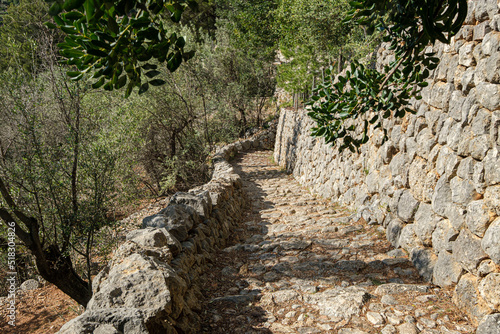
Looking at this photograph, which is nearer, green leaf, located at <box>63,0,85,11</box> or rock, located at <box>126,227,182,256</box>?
green leaf, located at <box>63,0,85,11</box>

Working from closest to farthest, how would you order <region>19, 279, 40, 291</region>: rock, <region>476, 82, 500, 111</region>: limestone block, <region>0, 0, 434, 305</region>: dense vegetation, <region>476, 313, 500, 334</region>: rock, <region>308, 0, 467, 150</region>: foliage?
<region>0, 0, 434, 305</region>: dense vegetation
<region>308, 0, 467, 150</region>: foliage
<region>476, 313, 500, 334</region>: rock
<region>476, 82, 500, 111</region>: limestone block
<region>19, 279, 40, 291</region>: rock

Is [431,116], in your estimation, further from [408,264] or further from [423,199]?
[408,264]

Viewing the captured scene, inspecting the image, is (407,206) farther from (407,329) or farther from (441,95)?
(407,329)

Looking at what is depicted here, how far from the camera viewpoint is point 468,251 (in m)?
3.32

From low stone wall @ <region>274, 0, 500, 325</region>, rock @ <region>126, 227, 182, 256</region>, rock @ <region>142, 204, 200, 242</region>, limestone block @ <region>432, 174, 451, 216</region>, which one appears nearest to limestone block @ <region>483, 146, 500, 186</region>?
low stone wall @ <region>274, 0, 500, 325</region>

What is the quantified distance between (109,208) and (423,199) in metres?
6.08

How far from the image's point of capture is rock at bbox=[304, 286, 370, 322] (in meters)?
3.40

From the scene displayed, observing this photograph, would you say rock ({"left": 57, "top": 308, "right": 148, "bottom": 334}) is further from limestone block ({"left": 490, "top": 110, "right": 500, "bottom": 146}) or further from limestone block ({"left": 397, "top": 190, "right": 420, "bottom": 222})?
limestone block ({"left": 397, "top": 190, "right": 420, "bottom": 222})

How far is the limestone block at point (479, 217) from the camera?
312cm

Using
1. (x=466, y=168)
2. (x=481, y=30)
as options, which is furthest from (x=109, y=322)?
(x=481, y=30)

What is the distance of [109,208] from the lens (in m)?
7.30

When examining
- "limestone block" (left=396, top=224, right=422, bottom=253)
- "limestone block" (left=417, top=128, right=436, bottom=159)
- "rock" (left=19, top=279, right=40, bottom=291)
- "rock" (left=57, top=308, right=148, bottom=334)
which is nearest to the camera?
"rock" (left=57, top=308, right=148, bottom=334)

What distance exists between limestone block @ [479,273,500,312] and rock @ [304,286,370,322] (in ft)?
3.43

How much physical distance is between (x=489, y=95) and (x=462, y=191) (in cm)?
101
